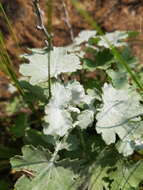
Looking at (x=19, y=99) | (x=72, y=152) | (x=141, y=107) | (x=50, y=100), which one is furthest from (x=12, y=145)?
(x=141, y=107)

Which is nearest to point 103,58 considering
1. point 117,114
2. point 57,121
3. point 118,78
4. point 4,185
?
point 118,78

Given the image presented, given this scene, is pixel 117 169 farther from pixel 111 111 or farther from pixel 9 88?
pixel 9 88

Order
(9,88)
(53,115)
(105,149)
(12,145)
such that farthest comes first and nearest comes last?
1. (9,88)
2. (12,145)
3. (105,149)
4. (53,115)

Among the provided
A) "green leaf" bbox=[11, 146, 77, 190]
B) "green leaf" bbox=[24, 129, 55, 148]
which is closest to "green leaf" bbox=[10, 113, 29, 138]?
"green leaf" bbox=[24, 129, 55, 148]

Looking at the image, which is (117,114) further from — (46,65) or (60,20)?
(60,20)

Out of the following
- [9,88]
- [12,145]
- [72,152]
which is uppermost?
[9,88]

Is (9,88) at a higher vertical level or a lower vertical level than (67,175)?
higher

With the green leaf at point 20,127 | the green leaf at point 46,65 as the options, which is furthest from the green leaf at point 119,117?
the green leaf at point 20,127
